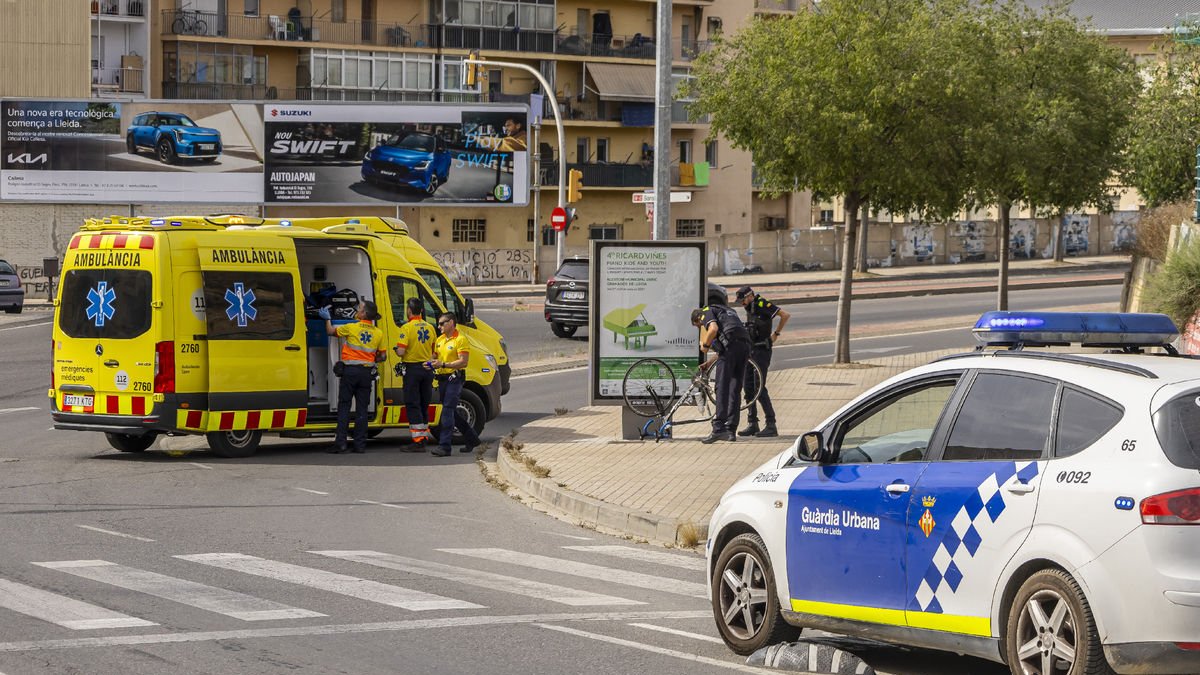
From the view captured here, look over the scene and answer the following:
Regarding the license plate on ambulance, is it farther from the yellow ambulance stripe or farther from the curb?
the yellow ambulance stripe

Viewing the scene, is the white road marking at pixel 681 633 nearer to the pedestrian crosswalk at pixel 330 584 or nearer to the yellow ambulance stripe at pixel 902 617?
the pedestrian crosswalk at pixel 330 584

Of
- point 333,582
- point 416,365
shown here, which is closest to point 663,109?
point 416,365

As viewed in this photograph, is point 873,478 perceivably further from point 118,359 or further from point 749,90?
point 749,90

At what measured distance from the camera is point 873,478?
25.2ft

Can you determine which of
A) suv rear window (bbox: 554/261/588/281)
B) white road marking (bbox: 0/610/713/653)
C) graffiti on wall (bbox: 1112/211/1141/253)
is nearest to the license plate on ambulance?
white road marking (bbox: 0/610/713/653)

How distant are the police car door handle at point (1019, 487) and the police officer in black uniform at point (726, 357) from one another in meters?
10.6

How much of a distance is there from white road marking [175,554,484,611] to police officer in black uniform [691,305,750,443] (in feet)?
24.2

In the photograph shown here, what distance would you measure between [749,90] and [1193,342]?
9.24 m

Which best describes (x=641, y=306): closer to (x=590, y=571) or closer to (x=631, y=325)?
(x=631, y=325)

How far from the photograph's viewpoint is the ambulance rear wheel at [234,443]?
17.9 m

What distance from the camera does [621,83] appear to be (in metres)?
73.7

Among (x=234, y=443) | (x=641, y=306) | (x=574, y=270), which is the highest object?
(x=641, y=306)

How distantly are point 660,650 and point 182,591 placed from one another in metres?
3.23

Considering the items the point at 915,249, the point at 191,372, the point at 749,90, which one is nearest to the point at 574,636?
the point at 191,372
